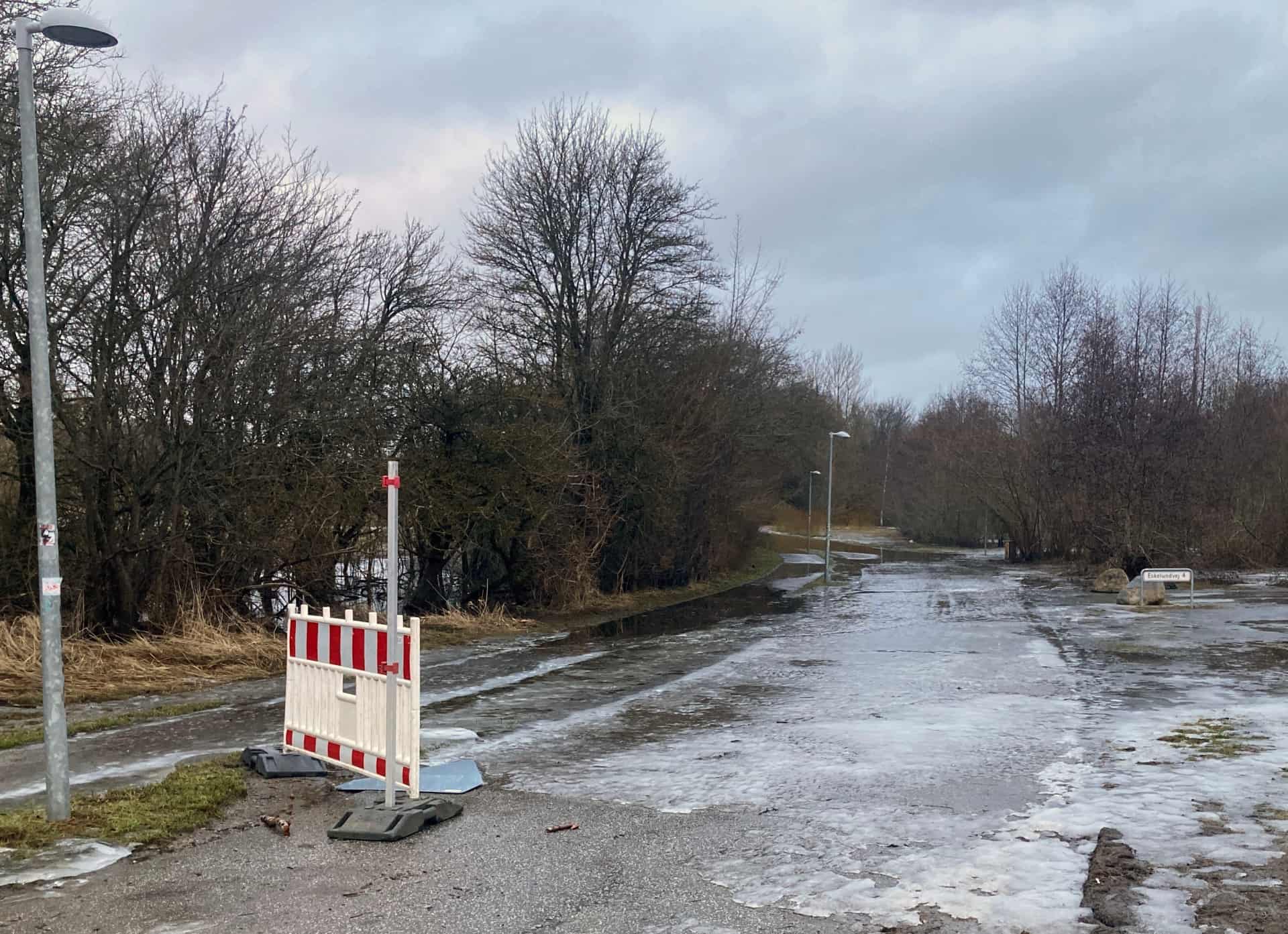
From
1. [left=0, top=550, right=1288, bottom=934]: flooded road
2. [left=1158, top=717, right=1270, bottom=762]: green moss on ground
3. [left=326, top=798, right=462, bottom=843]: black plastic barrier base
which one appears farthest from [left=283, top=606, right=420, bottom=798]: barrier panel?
[left=1158, top=717, right=1270, bottom=762]: green moss on ground

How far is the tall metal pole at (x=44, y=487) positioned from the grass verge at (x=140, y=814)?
0.62 ft

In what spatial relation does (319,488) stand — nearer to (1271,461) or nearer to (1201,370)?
(1271,461)

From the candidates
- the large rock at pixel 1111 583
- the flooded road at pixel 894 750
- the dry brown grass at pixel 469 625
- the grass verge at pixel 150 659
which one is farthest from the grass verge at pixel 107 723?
the large rock at pixel 1111 583

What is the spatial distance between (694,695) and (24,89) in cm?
869

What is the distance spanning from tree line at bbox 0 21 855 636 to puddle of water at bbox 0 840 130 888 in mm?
8610

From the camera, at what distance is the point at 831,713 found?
35.0ft

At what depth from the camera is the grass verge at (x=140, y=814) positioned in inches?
240

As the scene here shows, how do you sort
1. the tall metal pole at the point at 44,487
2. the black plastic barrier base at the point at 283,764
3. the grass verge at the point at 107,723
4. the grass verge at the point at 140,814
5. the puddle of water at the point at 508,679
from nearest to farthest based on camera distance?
the grass verge at the point at 140,814 < the tall metal pole at the point at 44,487 < the black plastic barrier base at the point at 283,764 < the grass verge at the point at 107,723 < the puddle of water at the point at 508,679

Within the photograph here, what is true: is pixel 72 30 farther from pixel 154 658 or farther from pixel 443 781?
pixel 154 658

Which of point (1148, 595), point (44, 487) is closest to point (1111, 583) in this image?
point (1148, 595)

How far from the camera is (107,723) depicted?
9.86m

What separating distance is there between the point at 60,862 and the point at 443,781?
2.57 m

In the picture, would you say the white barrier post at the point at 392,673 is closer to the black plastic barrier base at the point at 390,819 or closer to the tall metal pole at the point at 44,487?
the black plastic barrier base at the point at 390,819

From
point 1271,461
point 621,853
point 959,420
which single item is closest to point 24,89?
point 621,853
